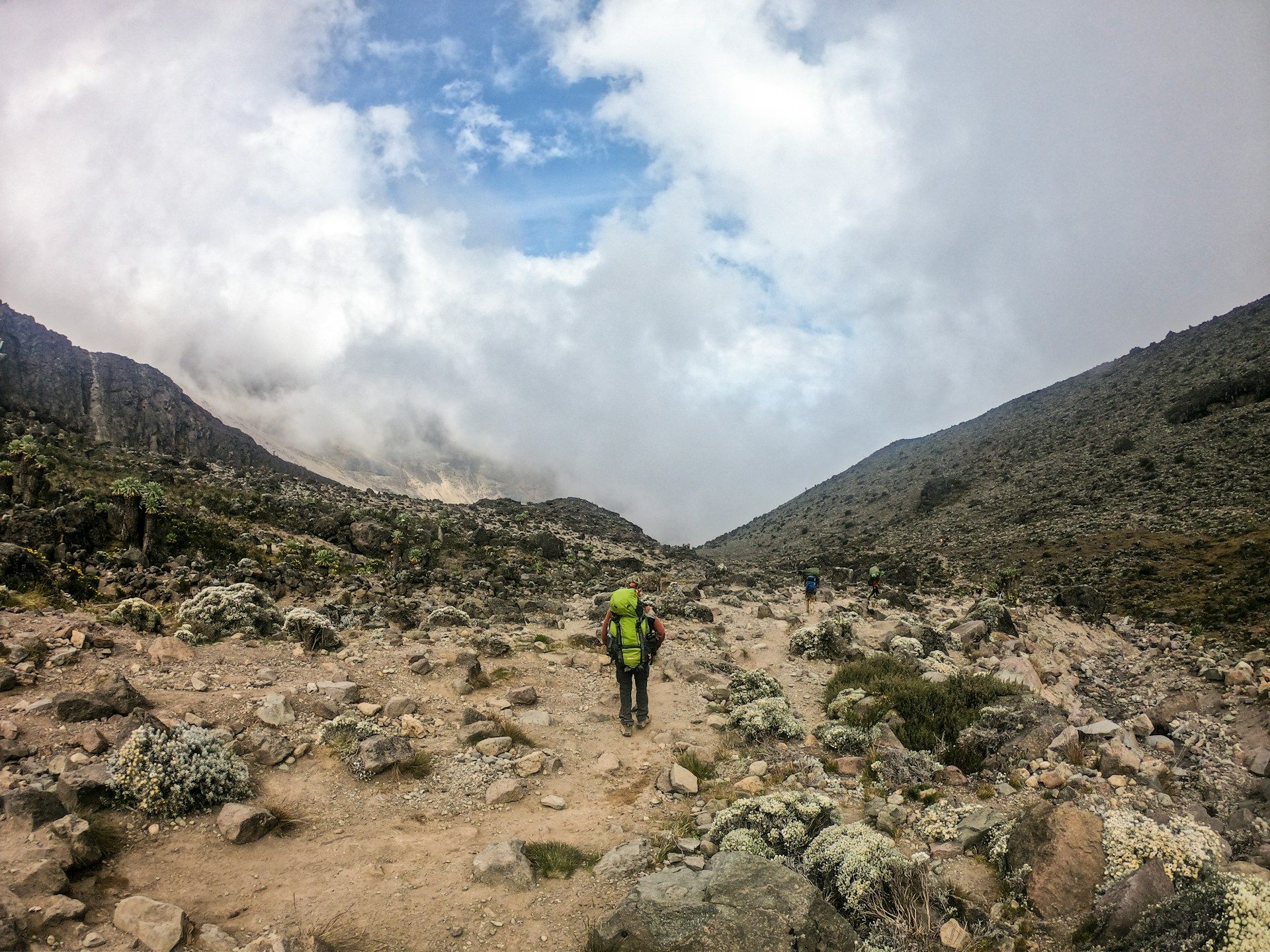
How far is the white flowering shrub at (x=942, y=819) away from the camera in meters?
6.46

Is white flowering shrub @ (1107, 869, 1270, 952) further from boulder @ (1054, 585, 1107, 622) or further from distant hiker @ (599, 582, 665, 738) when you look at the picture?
boulder @ (1054, 585, 1107, 622)

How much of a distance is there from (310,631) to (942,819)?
12.0 metres

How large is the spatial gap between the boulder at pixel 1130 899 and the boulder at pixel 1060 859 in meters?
0.17

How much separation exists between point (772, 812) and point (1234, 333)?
88216mm

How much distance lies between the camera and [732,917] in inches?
193

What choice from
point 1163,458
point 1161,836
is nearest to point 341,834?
point 1161,836

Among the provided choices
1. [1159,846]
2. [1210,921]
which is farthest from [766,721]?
[1210,921]

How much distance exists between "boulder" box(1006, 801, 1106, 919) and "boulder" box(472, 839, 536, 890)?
4640 mm

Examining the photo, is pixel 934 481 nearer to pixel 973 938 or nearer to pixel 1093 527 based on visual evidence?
pixel 1093 527

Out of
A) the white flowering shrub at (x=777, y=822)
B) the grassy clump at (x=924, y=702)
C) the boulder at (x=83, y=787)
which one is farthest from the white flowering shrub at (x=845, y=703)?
the boulder at (x=83, y=787)

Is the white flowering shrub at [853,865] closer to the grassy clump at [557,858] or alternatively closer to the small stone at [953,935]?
the small stone at [953,935]

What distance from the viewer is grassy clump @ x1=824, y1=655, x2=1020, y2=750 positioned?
9.44 metres

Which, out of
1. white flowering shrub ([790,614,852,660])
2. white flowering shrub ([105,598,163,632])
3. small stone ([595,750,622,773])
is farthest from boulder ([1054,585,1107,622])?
white flowering shrub ([105,598,163,632])

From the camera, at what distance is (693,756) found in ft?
30.3
